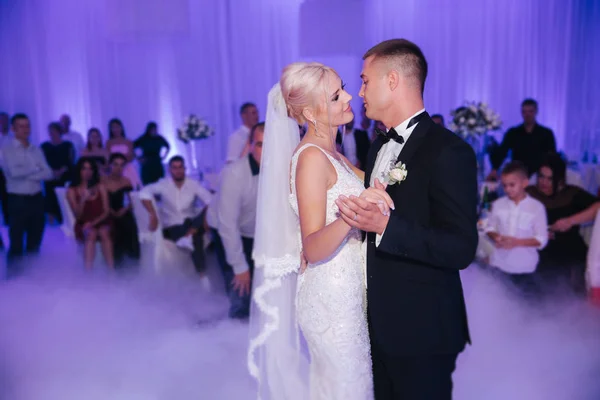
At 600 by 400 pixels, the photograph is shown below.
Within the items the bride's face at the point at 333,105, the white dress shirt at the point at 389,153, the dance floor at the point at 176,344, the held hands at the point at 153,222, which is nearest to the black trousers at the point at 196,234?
the held hands at the point at 153,222

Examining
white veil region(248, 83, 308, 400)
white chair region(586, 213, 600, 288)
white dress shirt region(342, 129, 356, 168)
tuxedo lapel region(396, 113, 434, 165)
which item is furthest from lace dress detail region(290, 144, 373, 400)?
white dress shirt region(342, 129, 356, 168)

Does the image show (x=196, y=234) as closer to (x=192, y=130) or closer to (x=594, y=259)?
(x=192, y=130)

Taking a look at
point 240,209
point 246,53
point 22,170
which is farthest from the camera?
point 246,53

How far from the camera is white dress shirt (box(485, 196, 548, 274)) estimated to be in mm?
A: 4211

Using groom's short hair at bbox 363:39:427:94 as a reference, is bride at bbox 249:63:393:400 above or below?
below

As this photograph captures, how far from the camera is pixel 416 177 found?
1.78m

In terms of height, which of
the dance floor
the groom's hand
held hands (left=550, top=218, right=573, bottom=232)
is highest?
the groom's hand

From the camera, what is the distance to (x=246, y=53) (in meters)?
10.8

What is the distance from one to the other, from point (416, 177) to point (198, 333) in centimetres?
302

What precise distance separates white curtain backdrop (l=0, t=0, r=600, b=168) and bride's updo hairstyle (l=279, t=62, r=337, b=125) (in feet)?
26.8

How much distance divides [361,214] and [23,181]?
524cm

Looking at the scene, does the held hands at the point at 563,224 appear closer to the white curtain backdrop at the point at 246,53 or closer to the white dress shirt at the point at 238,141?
the white dress shirt at the point at 238,141

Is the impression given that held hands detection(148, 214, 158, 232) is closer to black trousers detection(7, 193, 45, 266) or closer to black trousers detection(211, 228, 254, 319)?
black trousers detection(211, 228, 254, 319)

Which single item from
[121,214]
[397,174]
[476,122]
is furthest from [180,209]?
[397,174]
